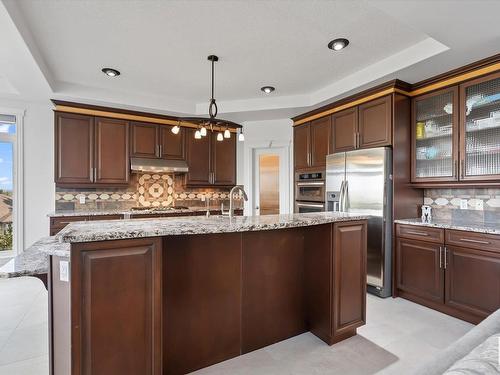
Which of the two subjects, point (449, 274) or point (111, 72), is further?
point (111, 72)

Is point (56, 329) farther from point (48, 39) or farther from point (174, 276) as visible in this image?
point (48, 39)

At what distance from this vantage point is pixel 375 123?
3461 mm

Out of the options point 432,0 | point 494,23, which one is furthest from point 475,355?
point 494,23

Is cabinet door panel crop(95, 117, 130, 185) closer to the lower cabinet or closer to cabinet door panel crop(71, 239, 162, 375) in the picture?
cabinet door panel crop(71, 239, 162, 375)

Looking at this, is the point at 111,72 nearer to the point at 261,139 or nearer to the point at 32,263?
the point at 32,263

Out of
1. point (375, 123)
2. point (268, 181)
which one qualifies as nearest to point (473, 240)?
point (375, 123)

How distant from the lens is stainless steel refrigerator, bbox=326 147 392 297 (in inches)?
130

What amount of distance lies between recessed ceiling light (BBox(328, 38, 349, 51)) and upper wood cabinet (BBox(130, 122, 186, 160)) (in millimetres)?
2856

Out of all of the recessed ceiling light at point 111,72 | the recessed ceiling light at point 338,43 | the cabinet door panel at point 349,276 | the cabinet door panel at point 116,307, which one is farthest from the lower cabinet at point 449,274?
the recessed ceiling light at point 111,72

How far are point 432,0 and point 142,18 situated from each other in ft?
7.06

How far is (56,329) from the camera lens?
1.55 m

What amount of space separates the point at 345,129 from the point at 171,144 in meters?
2.76

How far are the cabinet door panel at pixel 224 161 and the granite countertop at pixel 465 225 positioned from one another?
2911mm

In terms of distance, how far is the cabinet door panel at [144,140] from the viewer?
4.43 meters
